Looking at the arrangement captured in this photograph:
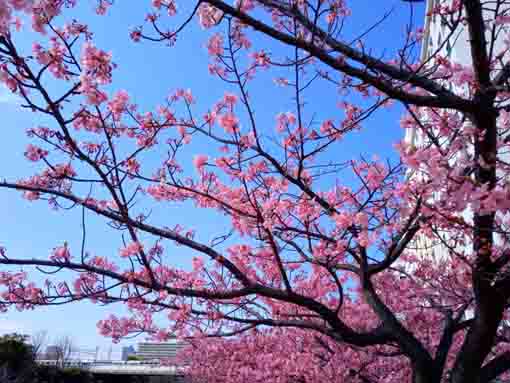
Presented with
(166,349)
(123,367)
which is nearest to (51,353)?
(123,367)

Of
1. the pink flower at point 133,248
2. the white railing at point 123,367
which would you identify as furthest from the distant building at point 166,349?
the pink flower at point 133,248

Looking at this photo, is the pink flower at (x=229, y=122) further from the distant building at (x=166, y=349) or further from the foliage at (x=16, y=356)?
the foliage at (x=16, y=356)

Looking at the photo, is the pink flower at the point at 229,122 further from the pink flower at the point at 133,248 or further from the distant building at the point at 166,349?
the distant building at the point at 166,349

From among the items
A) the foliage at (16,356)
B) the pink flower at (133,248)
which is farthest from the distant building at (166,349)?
the foliage at (16,356)

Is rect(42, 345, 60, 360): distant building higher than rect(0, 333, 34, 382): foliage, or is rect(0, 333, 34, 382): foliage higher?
rect(42, 345, 60, 360): distant building

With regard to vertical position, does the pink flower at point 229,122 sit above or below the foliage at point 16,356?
above

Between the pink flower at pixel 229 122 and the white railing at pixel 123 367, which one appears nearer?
the pink flower at pixel 229 122

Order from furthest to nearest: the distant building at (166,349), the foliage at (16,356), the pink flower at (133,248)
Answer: the foliage at (16,356), the distant building at (166,349), the pink flower at (133,248)

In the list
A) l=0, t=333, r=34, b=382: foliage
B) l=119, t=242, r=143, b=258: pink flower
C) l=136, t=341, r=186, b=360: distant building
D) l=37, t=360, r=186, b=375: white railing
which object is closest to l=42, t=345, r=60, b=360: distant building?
l=37, t=360, r=186, b=375: white railing

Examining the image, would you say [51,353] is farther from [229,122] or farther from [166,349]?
[229,122]

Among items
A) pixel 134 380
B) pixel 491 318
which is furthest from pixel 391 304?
pixel 134 380

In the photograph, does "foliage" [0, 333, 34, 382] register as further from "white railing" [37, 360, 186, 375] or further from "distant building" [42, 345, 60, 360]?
"white railing" [37, 360, 186, 375]

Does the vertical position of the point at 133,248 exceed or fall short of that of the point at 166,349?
it falls short

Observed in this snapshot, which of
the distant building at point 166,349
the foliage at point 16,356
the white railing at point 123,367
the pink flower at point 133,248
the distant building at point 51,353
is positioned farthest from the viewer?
the white railing at point 123,367
